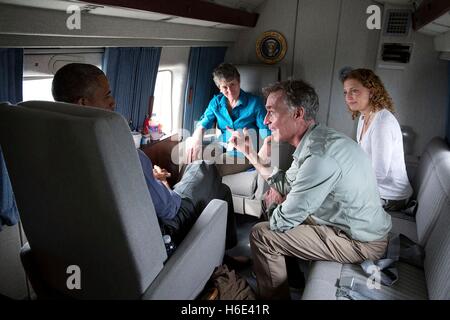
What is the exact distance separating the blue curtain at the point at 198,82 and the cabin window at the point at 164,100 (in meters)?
0.19

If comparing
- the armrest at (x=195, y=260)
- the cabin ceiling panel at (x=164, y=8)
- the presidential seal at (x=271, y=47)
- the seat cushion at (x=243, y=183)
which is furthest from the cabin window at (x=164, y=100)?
the armrest at (x=195, y=260)

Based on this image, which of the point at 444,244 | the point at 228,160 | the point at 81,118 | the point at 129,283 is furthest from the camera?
the point at 228,160

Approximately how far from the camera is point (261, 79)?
4.08m

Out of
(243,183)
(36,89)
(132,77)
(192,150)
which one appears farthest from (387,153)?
(36,89)

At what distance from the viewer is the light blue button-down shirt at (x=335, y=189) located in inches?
74.8

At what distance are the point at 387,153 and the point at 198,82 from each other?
2.31 metres

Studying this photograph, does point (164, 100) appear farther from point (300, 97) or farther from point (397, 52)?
point (397, 52)

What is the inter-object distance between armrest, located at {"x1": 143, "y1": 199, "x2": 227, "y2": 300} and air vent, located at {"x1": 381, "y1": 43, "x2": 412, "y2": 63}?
9.67 ft

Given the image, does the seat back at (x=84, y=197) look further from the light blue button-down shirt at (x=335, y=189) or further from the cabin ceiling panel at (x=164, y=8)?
the light blue button-down shirt at (x=335, y=189)

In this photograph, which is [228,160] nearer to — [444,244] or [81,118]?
[444,244]
